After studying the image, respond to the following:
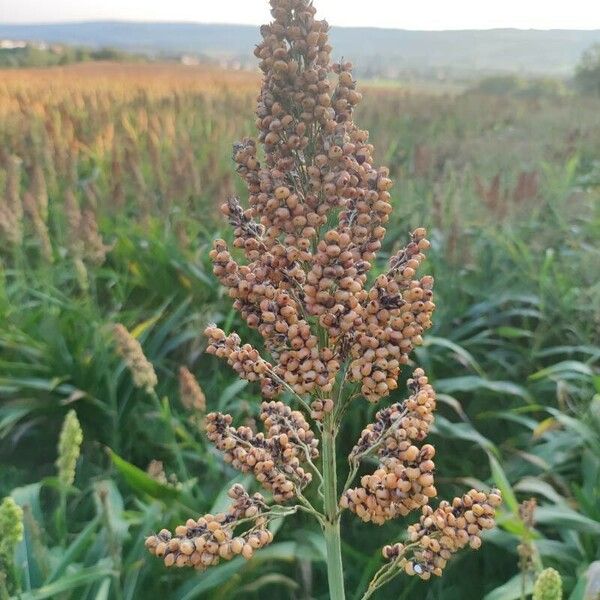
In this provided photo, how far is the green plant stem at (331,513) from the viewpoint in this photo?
129 centimetres

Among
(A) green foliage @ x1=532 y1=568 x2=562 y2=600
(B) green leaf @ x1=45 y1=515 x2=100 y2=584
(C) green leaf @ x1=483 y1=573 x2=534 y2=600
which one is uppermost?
(A) green foliage @ x1=532 y1=568 x2=562 y2=600

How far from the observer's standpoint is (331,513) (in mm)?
1308

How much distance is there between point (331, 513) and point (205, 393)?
2.92 meters

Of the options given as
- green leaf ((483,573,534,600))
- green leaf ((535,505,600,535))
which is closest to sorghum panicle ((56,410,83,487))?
green leaf ((483,573,534,600))

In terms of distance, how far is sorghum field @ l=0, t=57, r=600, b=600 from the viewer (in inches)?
110

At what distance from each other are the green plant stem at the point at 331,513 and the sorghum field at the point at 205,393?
66 cm

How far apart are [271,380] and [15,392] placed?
10.7ft

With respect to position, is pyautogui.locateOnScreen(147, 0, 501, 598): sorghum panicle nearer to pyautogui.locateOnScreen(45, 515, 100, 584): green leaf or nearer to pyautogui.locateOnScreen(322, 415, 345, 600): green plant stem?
pyautogui.locateOnScreen(322, 415, 345, 600): green plant stem

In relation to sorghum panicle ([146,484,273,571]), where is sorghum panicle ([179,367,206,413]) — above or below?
below

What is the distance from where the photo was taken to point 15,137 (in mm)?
9297

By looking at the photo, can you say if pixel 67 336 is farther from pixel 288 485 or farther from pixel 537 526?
pixel 288 485

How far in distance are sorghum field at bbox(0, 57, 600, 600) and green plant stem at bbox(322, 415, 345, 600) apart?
2.15 ft

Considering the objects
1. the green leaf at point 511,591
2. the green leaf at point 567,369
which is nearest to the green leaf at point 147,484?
the green leaf at point 511,591

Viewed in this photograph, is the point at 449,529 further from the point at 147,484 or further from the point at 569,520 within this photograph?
the point at 569,520
